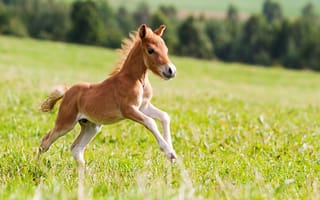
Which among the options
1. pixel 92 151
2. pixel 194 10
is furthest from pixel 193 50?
pixel 92 151

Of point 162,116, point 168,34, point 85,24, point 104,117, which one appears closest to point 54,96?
point 104,117

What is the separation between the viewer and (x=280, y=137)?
10430mm

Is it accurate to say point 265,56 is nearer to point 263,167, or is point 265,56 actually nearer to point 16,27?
point 16,27

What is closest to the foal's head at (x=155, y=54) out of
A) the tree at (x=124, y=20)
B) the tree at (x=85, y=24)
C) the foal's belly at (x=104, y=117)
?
the foal's belly at (x=104, y=117)

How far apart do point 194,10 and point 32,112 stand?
183 m

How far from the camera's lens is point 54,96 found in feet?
26.5

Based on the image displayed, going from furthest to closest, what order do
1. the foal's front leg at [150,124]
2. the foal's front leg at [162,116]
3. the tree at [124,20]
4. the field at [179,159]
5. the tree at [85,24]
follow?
the tree at [124,20] → the tree at [85,24] → the foal's front leg at [162,116] → the foal's front leg at [150,124] → the field at [179,159]

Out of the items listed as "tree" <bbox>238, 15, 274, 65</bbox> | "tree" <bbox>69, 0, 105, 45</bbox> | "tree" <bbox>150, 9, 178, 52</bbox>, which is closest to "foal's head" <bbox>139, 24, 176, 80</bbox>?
"tree" <bbox>69, 0, 105, 45</bbox>

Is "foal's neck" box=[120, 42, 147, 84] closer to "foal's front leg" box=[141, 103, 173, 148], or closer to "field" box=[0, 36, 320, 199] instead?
"foal's front leg" box=[141, 103, 173, 148]

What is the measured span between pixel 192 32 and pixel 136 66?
103m

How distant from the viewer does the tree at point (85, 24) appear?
9650cm

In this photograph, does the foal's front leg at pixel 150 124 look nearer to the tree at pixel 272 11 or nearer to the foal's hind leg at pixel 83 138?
the foal's hind leg at pixel 83 138

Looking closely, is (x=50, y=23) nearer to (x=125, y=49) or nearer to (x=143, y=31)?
(x=125, y=49)

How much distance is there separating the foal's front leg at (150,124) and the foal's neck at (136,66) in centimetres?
45
